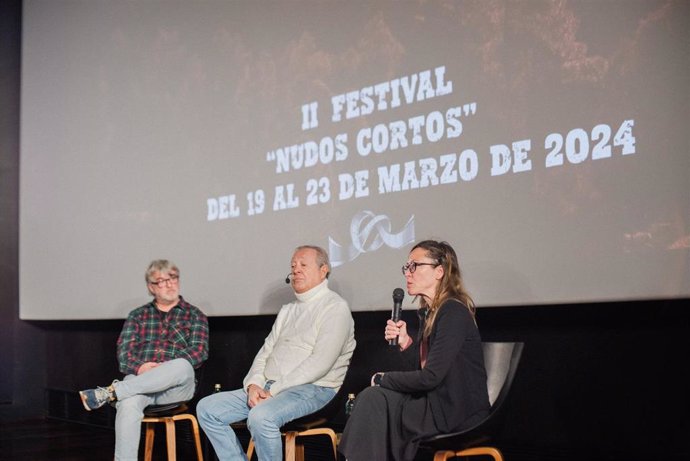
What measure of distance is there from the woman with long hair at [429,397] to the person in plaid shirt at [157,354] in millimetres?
1409

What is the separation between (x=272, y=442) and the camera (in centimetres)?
329

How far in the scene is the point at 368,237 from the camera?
162 inches

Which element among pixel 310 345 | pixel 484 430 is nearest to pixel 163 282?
pixel 310 345

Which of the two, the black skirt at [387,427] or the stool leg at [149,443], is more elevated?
the black skirt at [387,427]

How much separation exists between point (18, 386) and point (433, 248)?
4.88 meters

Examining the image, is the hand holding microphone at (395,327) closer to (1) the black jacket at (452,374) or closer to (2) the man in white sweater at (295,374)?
(1) the black jacket at (452,374)

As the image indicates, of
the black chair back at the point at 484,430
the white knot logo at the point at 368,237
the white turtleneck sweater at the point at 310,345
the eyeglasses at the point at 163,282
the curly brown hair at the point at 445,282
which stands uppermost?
the white knot logo at the point at 368,237

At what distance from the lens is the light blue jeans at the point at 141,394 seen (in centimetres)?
384

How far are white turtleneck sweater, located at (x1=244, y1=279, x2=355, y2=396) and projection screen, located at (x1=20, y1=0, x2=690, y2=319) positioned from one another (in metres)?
0.41

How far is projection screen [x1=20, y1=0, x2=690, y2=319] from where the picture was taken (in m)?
3.18

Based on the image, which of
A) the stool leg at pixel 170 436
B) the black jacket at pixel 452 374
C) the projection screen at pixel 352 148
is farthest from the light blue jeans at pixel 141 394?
the black jacket at pixel 452 374

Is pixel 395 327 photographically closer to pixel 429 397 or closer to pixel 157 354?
pixel 429 397

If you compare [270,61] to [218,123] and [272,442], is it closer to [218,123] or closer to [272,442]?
[218,123]

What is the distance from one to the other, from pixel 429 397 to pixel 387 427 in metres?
0.18
